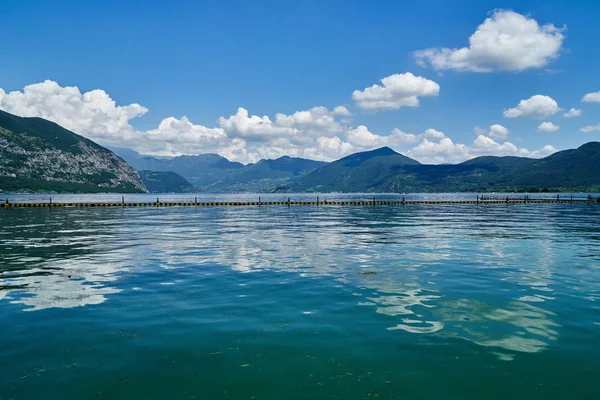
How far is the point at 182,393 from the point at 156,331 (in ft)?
16.9

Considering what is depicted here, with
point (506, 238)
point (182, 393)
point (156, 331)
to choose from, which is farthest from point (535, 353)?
point (506, 238)

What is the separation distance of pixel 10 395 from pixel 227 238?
3564 cm

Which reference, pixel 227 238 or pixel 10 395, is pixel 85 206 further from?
pixel 10 395

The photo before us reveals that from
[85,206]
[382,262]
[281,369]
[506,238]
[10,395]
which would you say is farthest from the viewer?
[85,206]

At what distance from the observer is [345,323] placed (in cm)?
1545

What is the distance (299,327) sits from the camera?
593 inches

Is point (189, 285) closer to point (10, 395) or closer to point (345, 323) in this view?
point (345, 323)

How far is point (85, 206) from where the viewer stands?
134500 mm

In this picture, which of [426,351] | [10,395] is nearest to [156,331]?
[10,395]

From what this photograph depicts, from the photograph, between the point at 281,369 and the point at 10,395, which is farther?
the point at 281,369

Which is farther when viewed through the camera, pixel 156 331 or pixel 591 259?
pixel 591 259

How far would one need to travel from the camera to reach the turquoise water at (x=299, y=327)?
1046 cm

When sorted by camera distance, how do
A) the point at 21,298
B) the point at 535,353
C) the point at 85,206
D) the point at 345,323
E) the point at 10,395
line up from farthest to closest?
the point at 85,206
the point at 21,298
the point at 345,323
the point at 535,353
the point at 10,395

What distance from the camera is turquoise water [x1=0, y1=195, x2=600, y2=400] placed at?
10.5 meters
